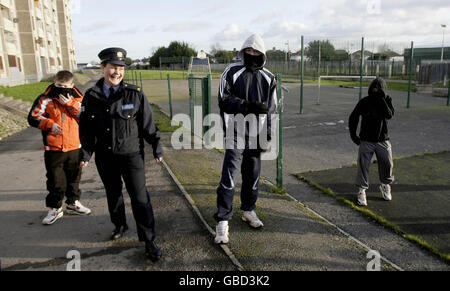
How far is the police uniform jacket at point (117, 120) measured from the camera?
3.10 m

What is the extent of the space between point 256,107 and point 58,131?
7.86 feet

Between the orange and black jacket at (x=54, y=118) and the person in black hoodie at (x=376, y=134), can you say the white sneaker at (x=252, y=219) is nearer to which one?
the person in black hoodie at (x=376, y=134)

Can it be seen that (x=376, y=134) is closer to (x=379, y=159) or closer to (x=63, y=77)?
(x=379, y=159)

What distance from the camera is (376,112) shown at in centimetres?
433

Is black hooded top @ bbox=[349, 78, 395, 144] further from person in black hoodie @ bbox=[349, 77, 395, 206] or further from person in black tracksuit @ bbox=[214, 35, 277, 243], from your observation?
person in black tracksuit @ bbox=[214, 35, 277, 243]

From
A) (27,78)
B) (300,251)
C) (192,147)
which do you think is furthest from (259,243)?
(27,78)

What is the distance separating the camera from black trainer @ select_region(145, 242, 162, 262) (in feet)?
10.1

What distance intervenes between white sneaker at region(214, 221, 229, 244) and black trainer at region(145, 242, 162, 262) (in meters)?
0.61

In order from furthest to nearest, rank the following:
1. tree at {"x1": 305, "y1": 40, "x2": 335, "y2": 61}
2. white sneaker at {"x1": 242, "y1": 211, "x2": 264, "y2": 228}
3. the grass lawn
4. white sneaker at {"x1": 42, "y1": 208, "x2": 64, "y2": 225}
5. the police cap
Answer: the grass lawn
tree at {"x1": 305, "y1": 40, "x2": 335, "y2": 61}
white sneaker at {"x1": 42, "y1": 208, "x2": 64, "y2": 225}
white sneaker at {"x1": 242, "y1": 211, "x2": 264, "y2": 228}
the police cap

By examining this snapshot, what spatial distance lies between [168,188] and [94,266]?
6.91 ft

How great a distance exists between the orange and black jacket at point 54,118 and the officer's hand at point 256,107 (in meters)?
2.13

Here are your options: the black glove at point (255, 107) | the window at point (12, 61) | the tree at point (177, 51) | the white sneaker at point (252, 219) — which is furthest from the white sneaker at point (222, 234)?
the tree at point (177, 51)

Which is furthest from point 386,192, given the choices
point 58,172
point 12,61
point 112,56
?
point 12,61

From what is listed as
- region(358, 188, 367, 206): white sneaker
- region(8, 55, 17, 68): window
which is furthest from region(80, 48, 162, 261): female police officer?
region(8, 55, 17, 68): window
